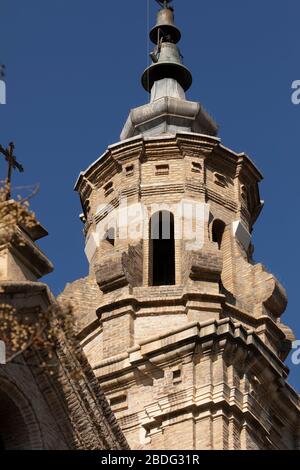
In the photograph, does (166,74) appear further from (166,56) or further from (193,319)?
(193,319)

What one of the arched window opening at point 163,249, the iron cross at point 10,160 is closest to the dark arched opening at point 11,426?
the iron cross at point 10,160

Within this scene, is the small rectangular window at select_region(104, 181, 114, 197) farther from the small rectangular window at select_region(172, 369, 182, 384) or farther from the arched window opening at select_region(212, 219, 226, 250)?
the small rectangular window at select_region(172, 369, 182, 384)

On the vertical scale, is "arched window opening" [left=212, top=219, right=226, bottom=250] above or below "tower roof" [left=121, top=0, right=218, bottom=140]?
below

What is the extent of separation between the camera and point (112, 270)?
37.2 m

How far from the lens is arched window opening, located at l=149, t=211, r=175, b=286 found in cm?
3916

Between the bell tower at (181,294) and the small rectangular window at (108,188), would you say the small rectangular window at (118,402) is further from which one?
the small rectangular window at (108,188)

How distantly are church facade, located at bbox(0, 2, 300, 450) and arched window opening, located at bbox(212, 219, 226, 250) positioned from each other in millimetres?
53

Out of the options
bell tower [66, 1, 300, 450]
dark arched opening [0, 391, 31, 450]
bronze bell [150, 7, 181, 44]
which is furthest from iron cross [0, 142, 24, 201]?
bronze bell [150, 7, 181, 44]

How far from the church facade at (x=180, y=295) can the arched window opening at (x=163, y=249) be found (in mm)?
33

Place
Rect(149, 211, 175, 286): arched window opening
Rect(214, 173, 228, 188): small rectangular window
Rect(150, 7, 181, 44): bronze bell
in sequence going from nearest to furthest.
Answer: Rect(149, 211, 175, 286): arched window opening < Rect(214, 173, 228, 188): small rectangular window < Rect(150, 7, 181, 44): bronze bell

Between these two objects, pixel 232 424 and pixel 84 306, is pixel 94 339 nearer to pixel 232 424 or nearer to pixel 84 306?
pixel 84 306

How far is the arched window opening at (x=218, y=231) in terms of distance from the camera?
1569 inches

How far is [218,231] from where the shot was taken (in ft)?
131

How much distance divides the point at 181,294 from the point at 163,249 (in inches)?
109
